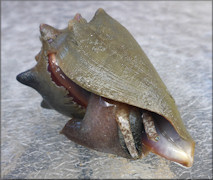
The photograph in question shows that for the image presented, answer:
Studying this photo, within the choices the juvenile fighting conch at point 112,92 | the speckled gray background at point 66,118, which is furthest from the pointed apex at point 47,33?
the speckled gray background at point 66,118

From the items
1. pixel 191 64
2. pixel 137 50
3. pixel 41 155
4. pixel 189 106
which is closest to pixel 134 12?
pixel 191 64

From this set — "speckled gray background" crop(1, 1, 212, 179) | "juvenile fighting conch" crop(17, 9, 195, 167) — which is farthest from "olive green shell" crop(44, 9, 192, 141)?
"speckled gray background" crop(1, 1, 212, 179)

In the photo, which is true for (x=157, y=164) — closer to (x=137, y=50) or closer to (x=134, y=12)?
(x=137, y=50)

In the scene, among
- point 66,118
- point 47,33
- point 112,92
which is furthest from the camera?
point 66,118

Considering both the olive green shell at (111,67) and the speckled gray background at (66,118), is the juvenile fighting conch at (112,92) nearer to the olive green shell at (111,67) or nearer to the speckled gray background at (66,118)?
the olive green shell at (111,67)

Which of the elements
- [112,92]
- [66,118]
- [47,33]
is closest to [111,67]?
[112,92]

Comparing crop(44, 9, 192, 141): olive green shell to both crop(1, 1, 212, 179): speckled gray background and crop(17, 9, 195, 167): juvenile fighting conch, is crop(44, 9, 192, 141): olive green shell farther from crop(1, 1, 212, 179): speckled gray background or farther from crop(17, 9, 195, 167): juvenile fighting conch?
crop(1, 1, 212, 179): speckled gray background

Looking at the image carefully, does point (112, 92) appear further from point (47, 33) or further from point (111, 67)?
point (47, 33)
